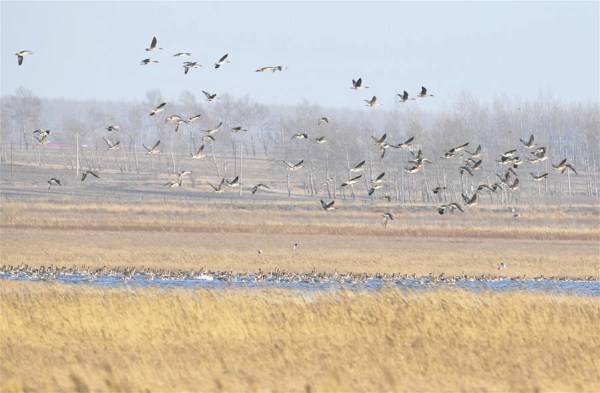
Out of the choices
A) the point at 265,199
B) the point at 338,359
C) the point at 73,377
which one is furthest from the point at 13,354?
the point at 265,199

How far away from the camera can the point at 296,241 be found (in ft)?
178

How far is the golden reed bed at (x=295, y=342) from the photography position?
16281mm

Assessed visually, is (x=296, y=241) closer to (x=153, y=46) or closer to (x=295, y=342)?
(x=153, y=46)

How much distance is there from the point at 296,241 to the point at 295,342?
34221 millimetres

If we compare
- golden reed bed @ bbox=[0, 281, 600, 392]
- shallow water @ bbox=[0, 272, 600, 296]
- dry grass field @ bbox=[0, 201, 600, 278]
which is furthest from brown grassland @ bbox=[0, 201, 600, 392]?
dry grass field @ bbox=[0, 201, 600, 278]

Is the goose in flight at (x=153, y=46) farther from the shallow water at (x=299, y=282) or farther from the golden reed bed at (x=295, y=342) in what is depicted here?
the golden reed bed at (x=295, y=342)

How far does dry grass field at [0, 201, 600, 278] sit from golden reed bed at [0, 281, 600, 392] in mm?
19510

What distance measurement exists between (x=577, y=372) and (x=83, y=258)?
3030 centimetres

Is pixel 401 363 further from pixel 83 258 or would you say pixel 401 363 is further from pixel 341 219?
pixel 341 219

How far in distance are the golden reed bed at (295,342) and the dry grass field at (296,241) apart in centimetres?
1951

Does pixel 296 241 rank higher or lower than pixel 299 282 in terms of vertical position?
higher

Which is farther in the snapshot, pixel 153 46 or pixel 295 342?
pixel 153 46

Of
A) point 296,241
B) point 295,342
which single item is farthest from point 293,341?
point 296,241

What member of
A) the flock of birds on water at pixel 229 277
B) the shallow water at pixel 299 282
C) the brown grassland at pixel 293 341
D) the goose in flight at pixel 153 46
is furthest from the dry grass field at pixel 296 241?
the brown grassland at pixel 293 341
